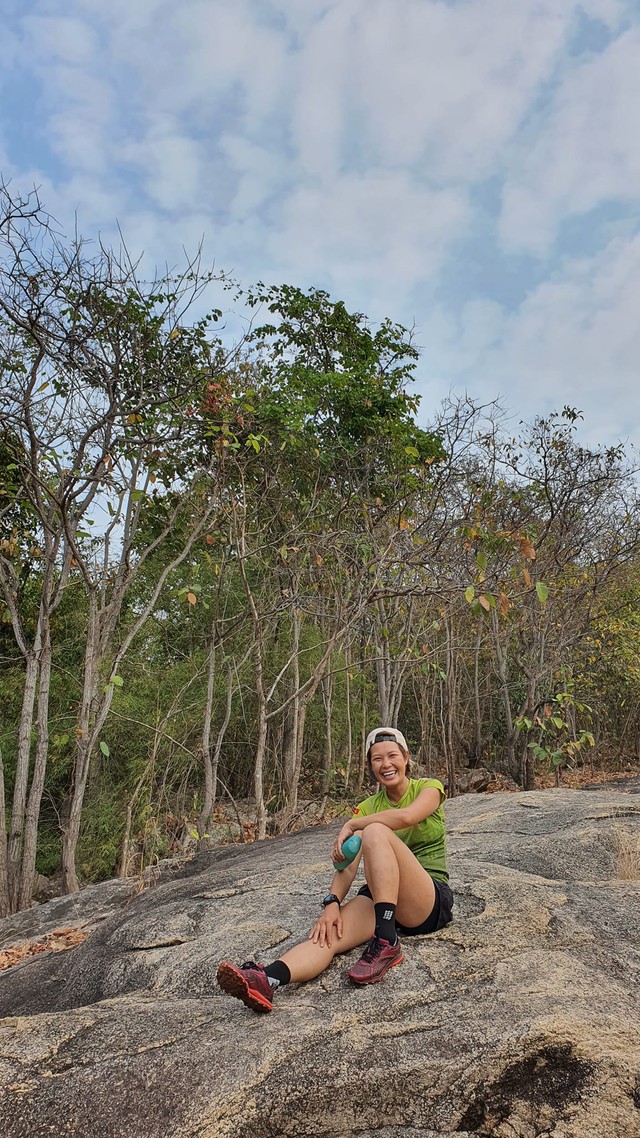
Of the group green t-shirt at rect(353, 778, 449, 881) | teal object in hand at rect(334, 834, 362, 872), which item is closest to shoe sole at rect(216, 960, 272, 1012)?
teal object in hand at rect(334, 834, 362, 872)

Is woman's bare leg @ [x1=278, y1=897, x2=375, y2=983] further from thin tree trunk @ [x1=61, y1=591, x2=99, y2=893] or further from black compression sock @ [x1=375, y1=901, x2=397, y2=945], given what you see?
thin tree trunk @ [x1=61, y1=591, x2=99, y2=893]

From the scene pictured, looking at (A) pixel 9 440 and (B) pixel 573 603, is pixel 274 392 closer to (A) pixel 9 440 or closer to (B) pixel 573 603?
(A) pixel 9 440

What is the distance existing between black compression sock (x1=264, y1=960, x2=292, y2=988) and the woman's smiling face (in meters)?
0.76

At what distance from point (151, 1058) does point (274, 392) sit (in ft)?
21.5

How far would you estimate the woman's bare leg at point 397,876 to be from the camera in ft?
8.77

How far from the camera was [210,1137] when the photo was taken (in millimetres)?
1861

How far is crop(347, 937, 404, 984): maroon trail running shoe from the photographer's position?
2.49 meters

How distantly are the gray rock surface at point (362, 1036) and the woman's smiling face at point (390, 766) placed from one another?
1.84 feet

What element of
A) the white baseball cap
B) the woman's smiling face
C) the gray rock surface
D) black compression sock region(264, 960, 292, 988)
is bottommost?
the gray rock surface

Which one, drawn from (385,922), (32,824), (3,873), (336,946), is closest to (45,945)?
(3,873)

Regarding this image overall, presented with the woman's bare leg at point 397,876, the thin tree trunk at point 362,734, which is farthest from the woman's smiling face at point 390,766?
the thin tree trunk at point 362,734

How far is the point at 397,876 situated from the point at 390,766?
415mm

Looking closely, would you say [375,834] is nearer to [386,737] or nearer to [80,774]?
[386,737]

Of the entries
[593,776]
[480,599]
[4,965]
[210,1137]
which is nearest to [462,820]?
[480,599]
